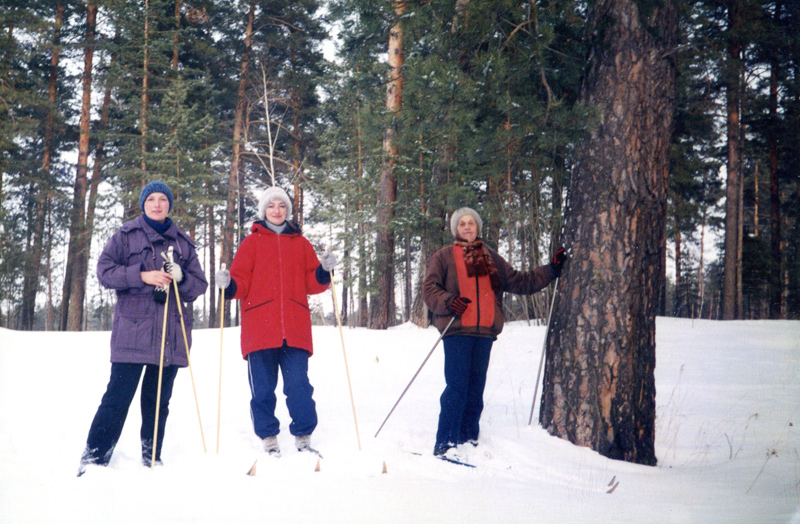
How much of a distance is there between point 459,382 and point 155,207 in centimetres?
220

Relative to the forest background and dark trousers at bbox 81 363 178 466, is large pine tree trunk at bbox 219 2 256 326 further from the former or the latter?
dark trousers at bbox 81 363 178 466

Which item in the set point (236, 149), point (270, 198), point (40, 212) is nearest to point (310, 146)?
point (236, 149)

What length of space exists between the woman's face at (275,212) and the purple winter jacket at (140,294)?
62cm

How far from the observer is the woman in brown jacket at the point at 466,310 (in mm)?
3766

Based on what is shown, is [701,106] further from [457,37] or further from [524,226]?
[457,37]

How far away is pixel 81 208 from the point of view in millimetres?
16266

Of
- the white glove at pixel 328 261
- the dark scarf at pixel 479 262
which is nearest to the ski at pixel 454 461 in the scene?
the dark scarf at pixel 479 262

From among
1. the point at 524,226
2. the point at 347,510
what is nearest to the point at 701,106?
the point at 524,226

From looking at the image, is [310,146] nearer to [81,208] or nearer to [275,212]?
[81,208]

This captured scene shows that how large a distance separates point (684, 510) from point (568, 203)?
2.13m

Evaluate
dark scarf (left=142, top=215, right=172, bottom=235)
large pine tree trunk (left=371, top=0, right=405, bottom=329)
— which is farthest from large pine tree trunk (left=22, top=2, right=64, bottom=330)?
dark scarf (left=142, top=215, right=172, bottom=235)

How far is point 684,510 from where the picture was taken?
287 cm

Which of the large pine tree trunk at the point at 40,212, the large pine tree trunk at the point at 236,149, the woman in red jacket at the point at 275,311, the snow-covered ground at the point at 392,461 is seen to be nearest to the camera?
the snow-covered ground at the point at 392,461

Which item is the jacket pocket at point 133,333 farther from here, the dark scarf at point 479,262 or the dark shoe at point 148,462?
the dark scarf at point 479,262
